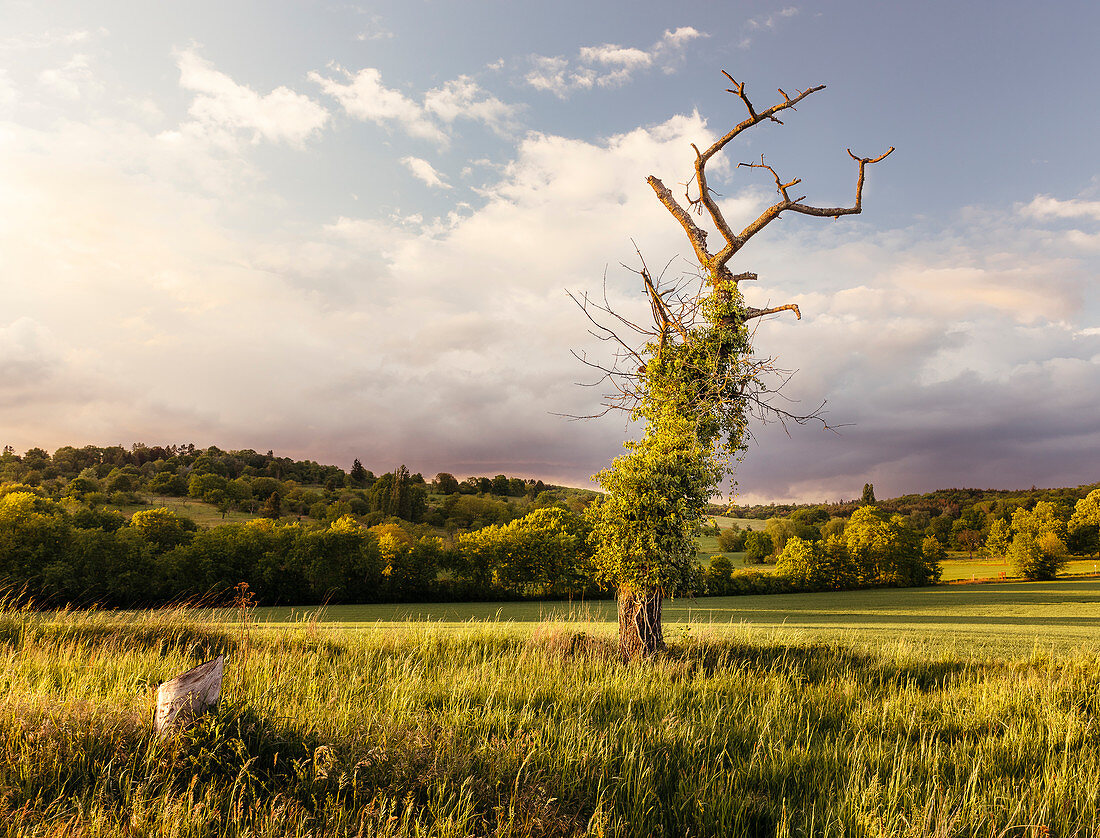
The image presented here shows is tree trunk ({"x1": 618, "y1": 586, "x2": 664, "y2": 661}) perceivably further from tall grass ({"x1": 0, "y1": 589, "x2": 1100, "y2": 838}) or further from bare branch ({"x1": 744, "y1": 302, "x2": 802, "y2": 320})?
bare branch ({"x1": 744, "y1": 302, "x2": 802, "y2": 320})

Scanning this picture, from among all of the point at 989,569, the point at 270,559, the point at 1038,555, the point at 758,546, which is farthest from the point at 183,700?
the point at 989,569

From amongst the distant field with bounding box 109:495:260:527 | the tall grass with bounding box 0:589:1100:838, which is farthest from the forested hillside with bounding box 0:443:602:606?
the tall grass with bounding box 0:589:1100:838

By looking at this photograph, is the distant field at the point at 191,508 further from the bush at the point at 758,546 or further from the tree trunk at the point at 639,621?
the tree trunk at the point at 639,621

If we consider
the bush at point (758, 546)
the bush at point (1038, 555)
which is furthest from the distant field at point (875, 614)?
the bush at point (758, 546)

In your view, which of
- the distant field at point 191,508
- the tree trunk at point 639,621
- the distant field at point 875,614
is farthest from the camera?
the distant field at point 191,508

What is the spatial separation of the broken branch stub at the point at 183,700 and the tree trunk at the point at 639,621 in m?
6.46

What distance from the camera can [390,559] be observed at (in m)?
40.0

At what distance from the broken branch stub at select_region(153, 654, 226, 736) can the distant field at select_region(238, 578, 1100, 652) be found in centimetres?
812

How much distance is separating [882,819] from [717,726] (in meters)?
1.99

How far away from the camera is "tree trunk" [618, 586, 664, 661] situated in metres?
9.24

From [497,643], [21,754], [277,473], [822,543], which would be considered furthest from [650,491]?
[277,473]

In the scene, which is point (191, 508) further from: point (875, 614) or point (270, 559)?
point (875, 614)

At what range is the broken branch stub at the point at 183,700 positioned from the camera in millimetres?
4055

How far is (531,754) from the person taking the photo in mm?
4230
